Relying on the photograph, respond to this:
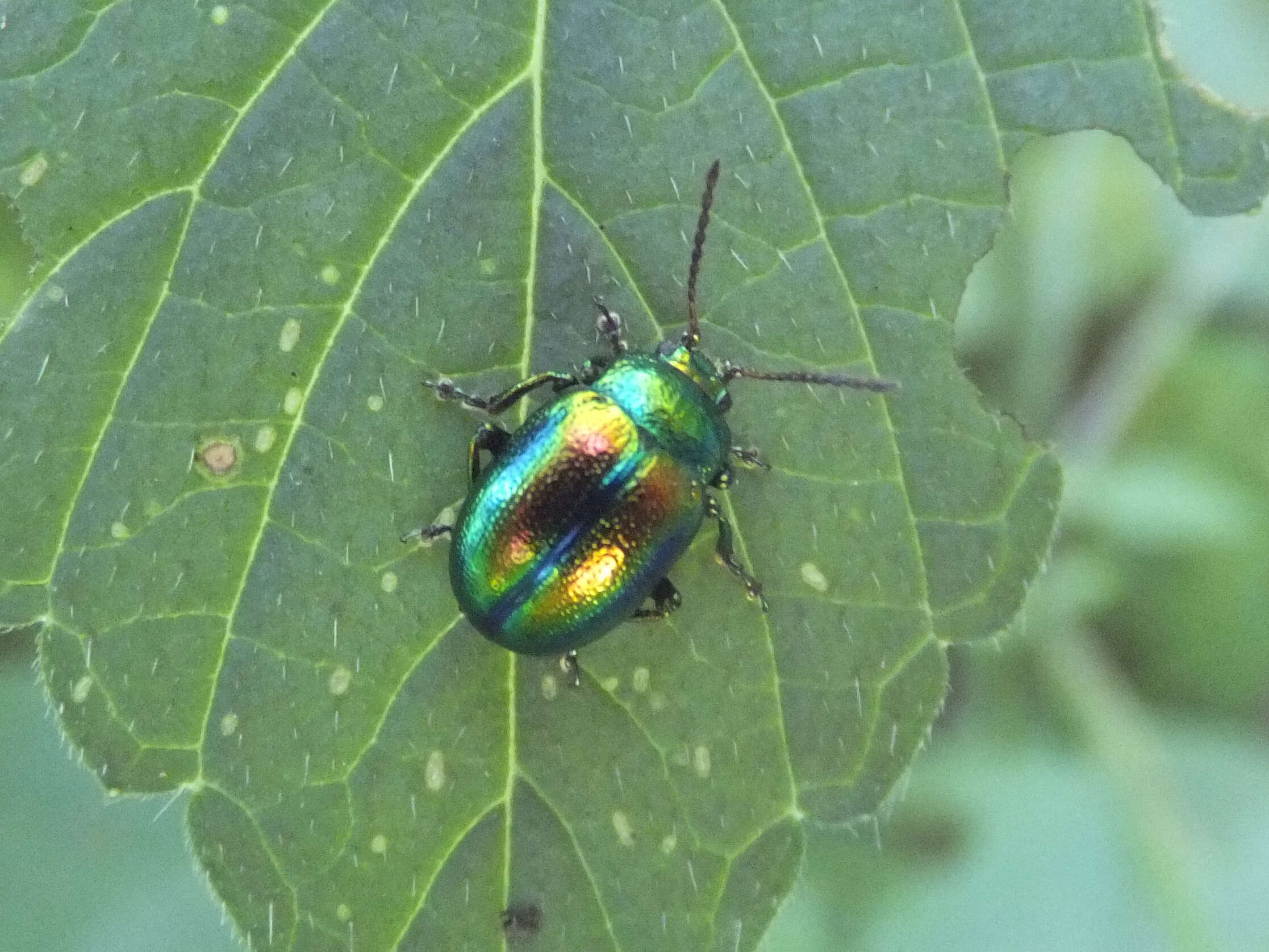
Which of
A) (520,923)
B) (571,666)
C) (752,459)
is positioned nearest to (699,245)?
(752,459)

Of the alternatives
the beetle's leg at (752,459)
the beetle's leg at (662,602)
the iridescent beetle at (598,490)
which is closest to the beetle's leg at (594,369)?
the iridescent beetle at (598,490)

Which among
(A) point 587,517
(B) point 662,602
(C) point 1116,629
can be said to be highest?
(A) point 587,517

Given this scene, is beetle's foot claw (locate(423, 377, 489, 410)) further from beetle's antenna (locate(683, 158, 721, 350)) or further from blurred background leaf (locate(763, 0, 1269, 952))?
blurred background leaf (locate(763, 0, 1269, 952))

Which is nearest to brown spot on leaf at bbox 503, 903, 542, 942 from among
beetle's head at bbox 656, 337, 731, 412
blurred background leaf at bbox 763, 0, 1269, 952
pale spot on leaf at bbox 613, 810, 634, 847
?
pale spot on leaf at bbox 613, 810, 634, 847

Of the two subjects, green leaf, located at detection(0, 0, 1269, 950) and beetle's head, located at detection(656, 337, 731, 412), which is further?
beetle's head, located at detection(656, 337, 731, 412)

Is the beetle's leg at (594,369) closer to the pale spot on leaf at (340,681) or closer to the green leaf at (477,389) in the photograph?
the green leaf at (477,389)

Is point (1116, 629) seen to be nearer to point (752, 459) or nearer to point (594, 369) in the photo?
point (752, 459)
